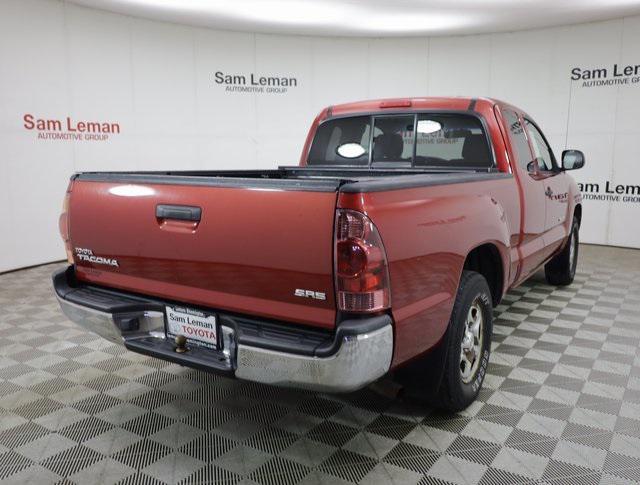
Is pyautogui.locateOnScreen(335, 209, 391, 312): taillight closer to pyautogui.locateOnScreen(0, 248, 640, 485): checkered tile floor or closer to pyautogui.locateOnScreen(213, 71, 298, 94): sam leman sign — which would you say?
pyautogui.locateOnScreen(0, 248, 640, 485): checkered tile floor

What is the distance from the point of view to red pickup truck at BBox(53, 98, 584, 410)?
1.82m

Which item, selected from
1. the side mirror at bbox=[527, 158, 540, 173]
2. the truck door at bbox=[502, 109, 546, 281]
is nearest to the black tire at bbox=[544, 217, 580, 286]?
the truck door at bbox=[502, 109, 546, 281]

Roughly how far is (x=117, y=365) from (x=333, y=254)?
2185 millimetres

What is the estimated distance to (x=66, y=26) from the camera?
6594 millimetres

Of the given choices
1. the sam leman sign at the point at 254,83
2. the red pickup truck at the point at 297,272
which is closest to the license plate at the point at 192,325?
the red pickup truck at the point at 297,272

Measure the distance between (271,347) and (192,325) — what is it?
0.45m

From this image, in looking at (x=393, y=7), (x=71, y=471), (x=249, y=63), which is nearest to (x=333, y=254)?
(x=71, y=471)

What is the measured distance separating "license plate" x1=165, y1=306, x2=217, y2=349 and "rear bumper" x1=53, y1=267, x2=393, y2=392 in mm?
32

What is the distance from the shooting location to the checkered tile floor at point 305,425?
2189 millimetres

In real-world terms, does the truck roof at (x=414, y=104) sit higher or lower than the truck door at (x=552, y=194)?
higher

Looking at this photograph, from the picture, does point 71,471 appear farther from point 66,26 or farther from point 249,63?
point 249,63

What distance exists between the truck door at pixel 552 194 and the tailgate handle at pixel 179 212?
2659 millimetres

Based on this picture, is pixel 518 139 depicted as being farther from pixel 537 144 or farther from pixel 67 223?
pixel 67 223

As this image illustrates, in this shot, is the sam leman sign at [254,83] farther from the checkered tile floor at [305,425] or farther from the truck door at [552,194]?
the checkered tile floor at [305,425]
